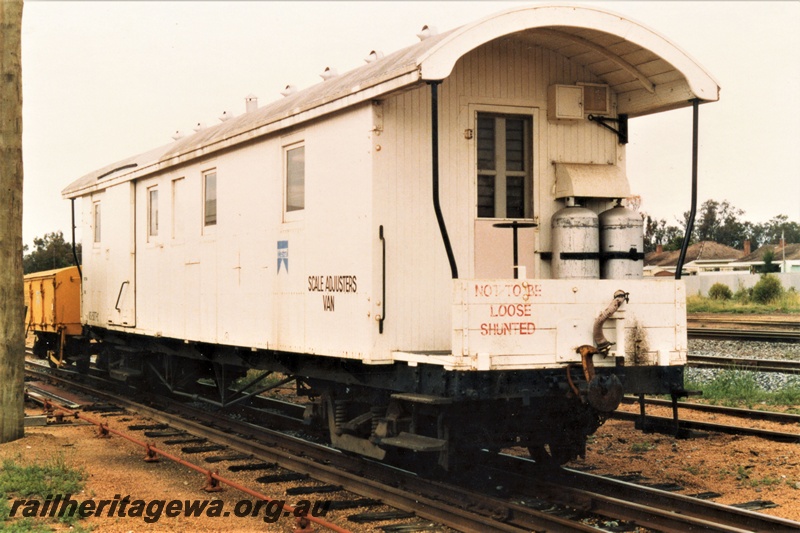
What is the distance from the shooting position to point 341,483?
857cm

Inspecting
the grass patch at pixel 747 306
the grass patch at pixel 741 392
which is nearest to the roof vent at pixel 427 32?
the grass patch at pixel 741 392

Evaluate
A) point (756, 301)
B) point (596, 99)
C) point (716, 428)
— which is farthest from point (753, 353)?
point (756, 301)

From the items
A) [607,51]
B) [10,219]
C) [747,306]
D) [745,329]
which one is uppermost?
[607,51]

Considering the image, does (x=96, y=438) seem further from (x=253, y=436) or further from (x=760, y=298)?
(x=760, y=298)

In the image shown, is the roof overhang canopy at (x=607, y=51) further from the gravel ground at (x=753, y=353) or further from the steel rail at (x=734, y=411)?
the gravel ground at (x=753, y=353)

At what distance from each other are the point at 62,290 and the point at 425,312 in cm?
1213

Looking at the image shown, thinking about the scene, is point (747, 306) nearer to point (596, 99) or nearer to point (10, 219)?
point (596, 99)

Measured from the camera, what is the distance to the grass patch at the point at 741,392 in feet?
43.8

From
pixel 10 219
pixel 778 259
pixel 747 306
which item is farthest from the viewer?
pixel 778 259

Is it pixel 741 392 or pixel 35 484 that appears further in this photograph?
pixel 741 392

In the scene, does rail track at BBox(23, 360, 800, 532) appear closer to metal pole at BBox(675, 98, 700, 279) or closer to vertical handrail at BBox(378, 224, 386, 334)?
vertical handrail at BBox(378, 224, 386, 334)

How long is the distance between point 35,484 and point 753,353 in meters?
15.2

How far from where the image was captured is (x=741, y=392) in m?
13.7

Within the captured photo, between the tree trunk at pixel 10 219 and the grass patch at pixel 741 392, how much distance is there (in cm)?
952
